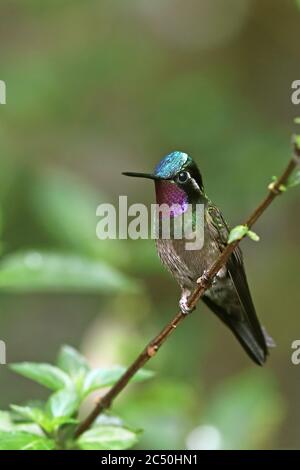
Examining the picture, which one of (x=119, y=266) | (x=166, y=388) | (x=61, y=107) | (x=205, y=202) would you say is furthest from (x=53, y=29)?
(x=205, y=202)

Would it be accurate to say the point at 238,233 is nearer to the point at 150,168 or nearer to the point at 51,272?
the point at 51,272

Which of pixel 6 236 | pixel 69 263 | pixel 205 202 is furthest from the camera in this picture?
pixel 6 236

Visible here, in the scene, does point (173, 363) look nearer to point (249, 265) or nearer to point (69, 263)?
point (249, 265)

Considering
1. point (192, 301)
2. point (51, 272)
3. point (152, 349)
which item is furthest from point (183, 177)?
point (51, 272)
